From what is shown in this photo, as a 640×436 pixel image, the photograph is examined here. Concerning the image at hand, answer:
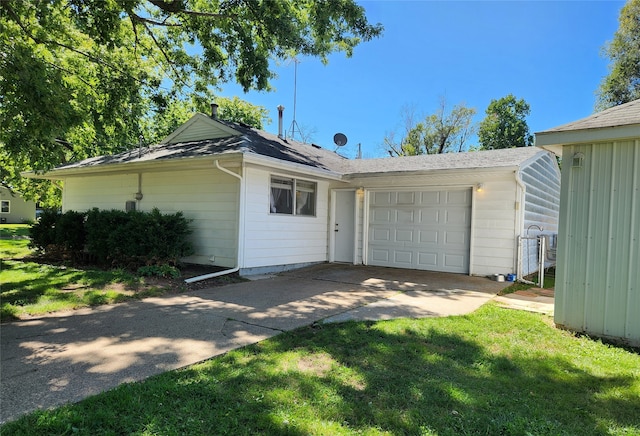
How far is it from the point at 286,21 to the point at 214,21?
2176mm

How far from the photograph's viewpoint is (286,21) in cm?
759

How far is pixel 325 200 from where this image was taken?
10.6 m

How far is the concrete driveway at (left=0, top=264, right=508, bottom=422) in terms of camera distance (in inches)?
115

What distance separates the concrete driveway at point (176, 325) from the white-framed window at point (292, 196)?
2.00 metres

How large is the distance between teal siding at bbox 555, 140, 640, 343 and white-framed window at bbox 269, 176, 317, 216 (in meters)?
6.00

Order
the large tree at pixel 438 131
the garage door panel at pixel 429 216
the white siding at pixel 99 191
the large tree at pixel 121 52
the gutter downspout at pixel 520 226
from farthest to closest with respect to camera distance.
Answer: the large tree at pixel 438 131 → the white siding at pixel 99 191 → the garage door panel at pixel 429 216 → the gutter downspout at pixel 520 226 → the large tree at pixel 121 52

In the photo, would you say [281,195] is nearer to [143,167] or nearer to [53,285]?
[143,167]

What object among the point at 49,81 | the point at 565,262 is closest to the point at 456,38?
the point at 565,262

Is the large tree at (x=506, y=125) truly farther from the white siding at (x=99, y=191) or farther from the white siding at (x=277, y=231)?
the white siding at (x=99, y=191)

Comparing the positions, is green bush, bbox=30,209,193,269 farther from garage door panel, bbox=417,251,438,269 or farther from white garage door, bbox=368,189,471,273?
garage door panel, bbox=417,251,438,269

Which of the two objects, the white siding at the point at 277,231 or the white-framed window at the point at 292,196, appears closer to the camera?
the white siding at the point at 277,231

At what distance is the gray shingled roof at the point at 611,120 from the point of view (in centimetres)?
397

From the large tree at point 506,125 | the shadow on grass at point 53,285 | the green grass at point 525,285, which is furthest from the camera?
the large tree at point 506,125

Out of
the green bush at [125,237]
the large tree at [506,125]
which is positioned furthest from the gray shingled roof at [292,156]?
the large tree at [506,125]
